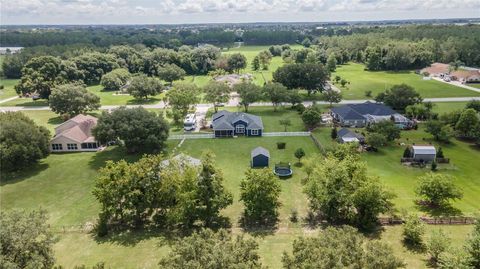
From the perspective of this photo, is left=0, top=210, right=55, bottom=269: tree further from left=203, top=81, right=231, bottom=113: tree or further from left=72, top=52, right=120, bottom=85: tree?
left=72, top=52, right=120, bottom=85: tree

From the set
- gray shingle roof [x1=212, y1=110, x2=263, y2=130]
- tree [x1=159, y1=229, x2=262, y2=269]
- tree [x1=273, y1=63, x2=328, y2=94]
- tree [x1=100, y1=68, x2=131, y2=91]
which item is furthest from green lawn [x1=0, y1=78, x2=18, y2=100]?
tree [x1=159, y1=229, x2=262, y2=269]

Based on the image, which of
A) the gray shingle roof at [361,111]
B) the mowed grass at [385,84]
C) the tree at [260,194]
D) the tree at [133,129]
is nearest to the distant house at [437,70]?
the mowed grass at [385,84]

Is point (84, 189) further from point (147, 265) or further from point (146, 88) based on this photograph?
point (146, 88)

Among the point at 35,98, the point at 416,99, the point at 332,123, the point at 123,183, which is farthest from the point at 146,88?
the point at 416,99

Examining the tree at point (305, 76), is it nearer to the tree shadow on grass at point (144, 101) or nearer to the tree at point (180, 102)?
the tree at point (180, 102)

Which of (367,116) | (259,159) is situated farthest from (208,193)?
(367,116)

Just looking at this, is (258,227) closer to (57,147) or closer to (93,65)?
(57,147)
